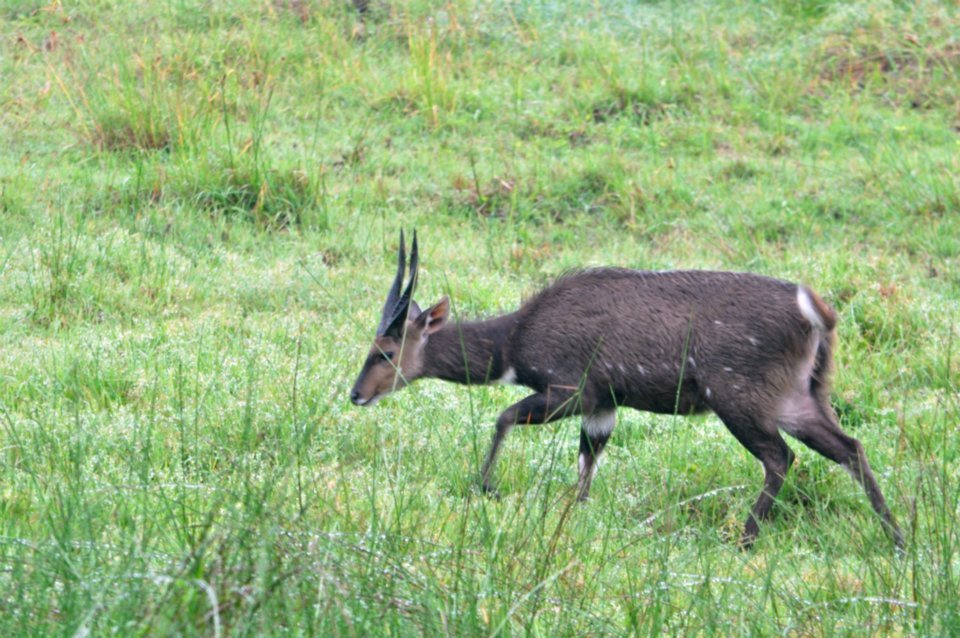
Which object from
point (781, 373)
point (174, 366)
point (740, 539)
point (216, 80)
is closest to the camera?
point (740, 539)

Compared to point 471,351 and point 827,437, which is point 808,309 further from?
point 471,351

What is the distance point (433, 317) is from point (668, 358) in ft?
3.85

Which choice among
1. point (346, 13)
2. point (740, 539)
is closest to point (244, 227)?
point (346, 13)

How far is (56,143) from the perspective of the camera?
9672mm

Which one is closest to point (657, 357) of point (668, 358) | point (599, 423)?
point (668, 358)

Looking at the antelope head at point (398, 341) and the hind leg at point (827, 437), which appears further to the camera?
the antelope head at point (398, 341)

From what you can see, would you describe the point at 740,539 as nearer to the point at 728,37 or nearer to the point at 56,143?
the point at 56,143

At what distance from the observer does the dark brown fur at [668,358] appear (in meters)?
5.52

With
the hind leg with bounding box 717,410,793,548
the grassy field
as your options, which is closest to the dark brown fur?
the hind leg with bounding box 717,410,793,548

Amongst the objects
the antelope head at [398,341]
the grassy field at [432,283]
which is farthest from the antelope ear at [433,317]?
the grassy field at [432,283]

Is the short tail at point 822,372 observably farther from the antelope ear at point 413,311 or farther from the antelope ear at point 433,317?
the antelope ear at point 413,311

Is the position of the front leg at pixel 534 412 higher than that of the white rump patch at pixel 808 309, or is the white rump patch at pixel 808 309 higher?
the white rump patch at pixel 808 309

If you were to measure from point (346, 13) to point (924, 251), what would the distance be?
17.9 ft

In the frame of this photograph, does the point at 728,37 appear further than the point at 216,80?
Yes
